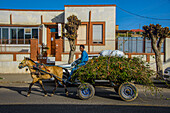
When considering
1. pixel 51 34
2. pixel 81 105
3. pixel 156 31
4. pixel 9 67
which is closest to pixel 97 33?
pixel 51 34

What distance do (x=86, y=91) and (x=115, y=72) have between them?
56.8 inches

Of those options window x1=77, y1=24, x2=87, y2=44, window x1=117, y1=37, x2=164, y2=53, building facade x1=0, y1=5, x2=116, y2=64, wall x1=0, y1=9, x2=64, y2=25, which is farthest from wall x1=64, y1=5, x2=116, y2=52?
wall x1=0, y1=9, x2=64, y2=25

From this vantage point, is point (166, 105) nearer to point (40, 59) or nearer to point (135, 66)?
point (135, 66)

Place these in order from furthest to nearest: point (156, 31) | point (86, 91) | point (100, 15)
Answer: point (100, 15) → point (156, 31) → point (86, 91)

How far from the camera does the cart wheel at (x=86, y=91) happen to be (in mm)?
6863

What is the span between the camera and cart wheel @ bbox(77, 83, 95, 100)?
6863mm

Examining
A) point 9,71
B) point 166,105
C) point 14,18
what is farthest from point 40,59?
point 166,105

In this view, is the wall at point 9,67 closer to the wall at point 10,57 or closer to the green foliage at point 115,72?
the wall at point 10,57

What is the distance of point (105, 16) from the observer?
1884 cm

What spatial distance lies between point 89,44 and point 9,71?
842 centimetres

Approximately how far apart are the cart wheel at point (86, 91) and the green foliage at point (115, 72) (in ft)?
0.81

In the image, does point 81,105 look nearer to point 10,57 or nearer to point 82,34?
point 10,57

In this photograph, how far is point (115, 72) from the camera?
660 cm

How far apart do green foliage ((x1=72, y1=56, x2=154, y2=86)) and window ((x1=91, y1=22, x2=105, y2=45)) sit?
39.0 ft
